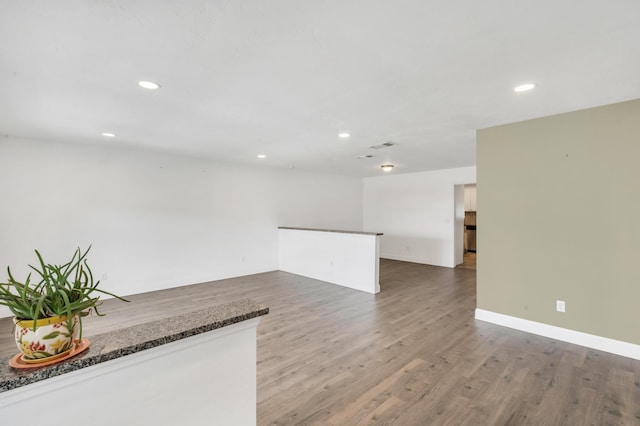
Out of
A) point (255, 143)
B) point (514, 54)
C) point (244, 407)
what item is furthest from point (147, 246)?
point (514, 54)

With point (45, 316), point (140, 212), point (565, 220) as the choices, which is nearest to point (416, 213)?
point (565, 220)

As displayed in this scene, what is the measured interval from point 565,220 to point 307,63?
10.2 feet

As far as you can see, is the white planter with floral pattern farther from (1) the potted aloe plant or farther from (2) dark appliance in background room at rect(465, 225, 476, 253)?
(2) dark appliance in background room at rect(465, 225, 476, 253)

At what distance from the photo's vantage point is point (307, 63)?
2.15 m

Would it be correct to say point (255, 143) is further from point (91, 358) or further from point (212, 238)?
point (91, 358)

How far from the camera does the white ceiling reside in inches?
63.1

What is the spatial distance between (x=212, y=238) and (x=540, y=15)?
5670 mm

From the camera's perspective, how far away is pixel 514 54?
6.61 feet

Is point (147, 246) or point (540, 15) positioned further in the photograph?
point (147, 246)

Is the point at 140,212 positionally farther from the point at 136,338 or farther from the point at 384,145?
the point at 136,338

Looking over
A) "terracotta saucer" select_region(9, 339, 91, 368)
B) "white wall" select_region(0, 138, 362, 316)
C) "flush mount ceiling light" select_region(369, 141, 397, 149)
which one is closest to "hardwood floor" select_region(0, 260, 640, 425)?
"white wall" select_region(0, 138, 362, 316)

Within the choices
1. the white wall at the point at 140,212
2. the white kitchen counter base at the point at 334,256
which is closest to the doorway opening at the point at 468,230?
the white kitchen counter base at the point at 334,256

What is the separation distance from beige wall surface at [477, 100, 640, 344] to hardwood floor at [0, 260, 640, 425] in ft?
1.28

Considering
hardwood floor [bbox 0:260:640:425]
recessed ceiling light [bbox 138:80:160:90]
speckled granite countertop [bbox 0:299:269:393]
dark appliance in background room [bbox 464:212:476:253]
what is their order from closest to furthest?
speckled granite countertop [bbox 0:299:269:393], hardwood floor [bbox 0:260:640:425], recessed ceiling light [bbox 138:80:160:90], dark appliance in background room [bbox 464:212:476:253]
